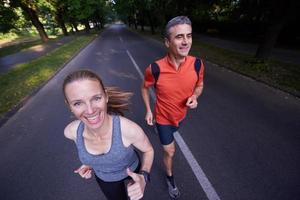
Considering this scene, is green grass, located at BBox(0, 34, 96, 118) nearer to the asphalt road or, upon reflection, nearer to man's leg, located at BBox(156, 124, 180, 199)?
the asphalt road

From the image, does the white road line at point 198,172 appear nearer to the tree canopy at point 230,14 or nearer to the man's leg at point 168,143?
the man's leg at point 168,143

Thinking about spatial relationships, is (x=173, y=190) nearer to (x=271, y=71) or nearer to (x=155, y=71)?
(x=155, y=71)

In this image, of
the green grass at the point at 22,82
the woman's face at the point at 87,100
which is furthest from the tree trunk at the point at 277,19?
the woman's face at the point at 87,100

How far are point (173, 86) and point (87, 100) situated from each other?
130 cm

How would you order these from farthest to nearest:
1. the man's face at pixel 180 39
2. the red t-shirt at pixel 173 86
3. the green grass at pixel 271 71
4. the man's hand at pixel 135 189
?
the green grass at pixel 271 71 → the red t-shirt at pixel 173 86 → the man's face at pixel 180 39 → the man's hand at pixel 135 189

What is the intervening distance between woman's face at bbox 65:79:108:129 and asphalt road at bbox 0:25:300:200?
217 cm

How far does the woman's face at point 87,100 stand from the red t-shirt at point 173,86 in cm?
114

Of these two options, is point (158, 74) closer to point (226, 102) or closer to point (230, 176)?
point (230, 176)

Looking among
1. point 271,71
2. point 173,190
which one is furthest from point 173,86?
point 271,71

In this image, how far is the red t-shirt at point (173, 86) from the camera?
2678mm

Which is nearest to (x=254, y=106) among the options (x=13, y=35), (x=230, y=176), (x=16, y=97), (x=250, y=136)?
(x=250, y=136)

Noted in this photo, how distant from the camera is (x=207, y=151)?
170 inches

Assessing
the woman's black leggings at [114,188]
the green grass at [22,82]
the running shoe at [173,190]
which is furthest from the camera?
the green grass at [22,82]

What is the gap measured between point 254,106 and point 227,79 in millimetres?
2905
